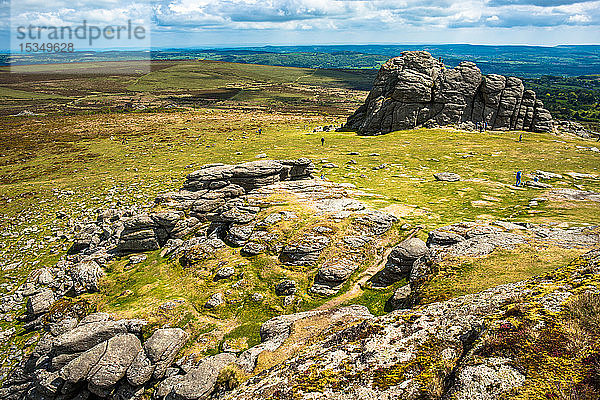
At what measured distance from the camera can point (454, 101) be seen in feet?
286

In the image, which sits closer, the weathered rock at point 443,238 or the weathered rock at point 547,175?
the weathered rock at point 443,238

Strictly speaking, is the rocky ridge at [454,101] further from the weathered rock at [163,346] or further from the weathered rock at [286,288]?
the weathered rock at [163,346]

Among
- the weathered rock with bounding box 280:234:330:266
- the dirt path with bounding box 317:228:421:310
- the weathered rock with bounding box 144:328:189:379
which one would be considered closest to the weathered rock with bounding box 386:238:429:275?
the dirt path with bounding box 317:228:421:310

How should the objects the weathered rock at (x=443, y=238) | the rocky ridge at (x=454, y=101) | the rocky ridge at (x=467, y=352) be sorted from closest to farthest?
the rocky ridge at (x=467, y=352) < the weathered rock at (x=443, y=238) < the rocky ridge at (x=454, y=101)

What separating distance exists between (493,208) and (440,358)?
3269 cm

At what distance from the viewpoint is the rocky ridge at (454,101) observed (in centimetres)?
8594

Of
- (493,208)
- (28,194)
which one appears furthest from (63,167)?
(493,208)

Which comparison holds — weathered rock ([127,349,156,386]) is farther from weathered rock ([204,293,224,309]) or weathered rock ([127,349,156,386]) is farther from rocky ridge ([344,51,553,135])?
rocky ridge ([344,51,553,135])

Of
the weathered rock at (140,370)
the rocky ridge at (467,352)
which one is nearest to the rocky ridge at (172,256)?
the weathered rock at (140,370)

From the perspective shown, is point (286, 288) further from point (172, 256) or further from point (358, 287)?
point (172, 256)

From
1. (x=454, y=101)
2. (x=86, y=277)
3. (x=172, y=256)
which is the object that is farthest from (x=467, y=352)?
(x=454, y=101)

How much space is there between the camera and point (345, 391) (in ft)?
34.3

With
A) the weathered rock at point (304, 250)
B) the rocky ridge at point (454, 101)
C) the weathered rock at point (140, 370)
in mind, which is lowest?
the weathered rock at point (140, 370)

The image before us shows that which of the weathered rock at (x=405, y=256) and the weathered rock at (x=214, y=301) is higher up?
the weathered rock at (x=405, y=256)
